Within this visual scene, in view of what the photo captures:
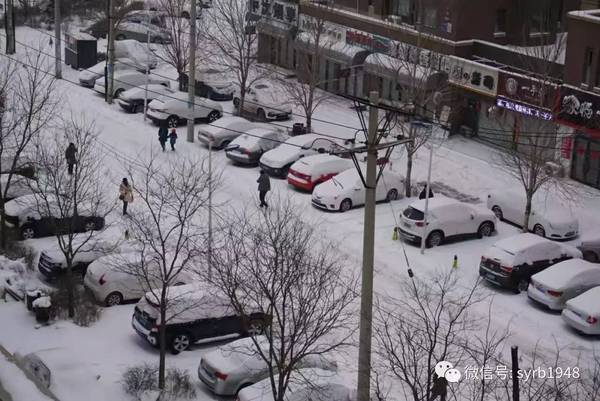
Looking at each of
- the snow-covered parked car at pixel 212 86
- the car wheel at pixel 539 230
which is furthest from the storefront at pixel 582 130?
the snow-covered parked car at pixel 212 86

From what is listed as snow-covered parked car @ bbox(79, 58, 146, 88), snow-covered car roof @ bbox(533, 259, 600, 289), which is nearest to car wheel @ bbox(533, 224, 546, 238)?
snow-covered car roof @ bbox(533, 259, 600, 289)

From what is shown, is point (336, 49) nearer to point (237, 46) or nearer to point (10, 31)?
point (237, 46)

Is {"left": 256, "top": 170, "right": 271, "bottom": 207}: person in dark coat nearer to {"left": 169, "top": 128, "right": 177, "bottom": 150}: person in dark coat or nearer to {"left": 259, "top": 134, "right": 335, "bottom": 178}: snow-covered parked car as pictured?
{"left": 259, "top": 134, "right": 335, "bottom": 178}: snow-covered parked car

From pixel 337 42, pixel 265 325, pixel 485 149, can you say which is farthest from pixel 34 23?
pixel 265 325

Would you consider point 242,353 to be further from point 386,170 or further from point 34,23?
point 34,23

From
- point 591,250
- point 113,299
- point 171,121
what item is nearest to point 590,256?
point 591,250

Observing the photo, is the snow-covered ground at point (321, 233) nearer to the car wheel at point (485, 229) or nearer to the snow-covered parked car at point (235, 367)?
the car wheel at point (485, 229)
